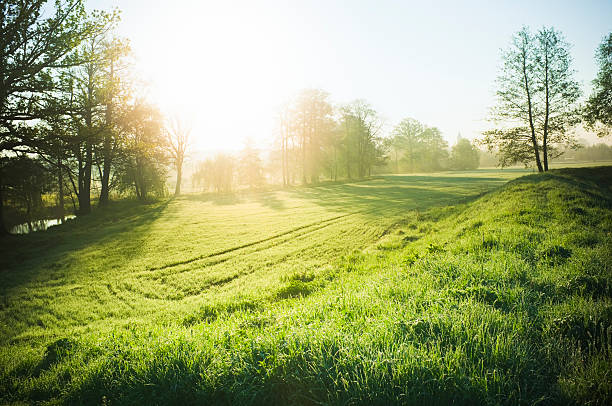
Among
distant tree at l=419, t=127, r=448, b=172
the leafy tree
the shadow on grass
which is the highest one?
distant tree at l=419, t=127, r=448, b=172

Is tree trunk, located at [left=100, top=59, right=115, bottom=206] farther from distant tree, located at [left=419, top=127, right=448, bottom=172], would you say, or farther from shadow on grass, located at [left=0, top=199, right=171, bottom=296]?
distant tree, located at [left=419, top=127, right=448, bottom=172]

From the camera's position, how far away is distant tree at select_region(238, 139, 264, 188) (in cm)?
5775

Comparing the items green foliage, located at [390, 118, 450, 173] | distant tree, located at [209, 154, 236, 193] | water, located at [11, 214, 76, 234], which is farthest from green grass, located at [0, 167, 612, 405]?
green foliage, located at [390, 118, 450, 173]

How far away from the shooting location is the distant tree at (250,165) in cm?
5775

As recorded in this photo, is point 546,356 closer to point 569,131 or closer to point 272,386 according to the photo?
point 272,386

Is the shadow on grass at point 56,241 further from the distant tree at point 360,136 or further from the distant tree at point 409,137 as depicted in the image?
the distant tree at point 409,137

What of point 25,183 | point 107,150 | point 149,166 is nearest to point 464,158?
point 149,166

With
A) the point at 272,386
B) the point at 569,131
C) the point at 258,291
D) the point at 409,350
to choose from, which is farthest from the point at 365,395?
the point at 569,131

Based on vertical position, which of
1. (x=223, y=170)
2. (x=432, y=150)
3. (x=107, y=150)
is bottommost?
(x=107, y=150)

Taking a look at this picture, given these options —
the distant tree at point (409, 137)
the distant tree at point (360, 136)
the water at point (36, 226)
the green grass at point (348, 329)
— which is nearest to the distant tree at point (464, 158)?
the distant tree at point (409, 137)

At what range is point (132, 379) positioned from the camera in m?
2.86

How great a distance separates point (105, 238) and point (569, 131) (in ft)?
135

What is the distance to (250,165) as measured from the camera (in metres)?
57.9

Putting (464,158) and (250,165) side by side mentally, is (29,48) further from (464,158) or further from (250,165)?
(464,158)
